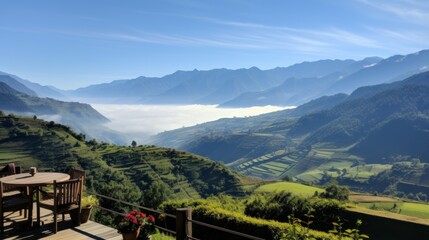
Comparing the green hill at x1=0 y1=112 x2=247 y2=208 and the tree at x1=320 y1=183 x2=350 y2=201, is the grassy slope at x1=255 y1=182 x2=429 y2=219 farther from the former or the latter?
the green hill at x1=0 y1=112 x2=247 y2=208

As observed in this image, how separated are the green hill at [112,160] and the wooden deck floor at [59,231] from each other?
91072 mm

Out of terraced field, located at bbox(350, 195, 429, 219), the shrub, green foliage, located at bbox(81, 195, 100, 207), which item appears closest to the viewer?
green foliage, located at bbox(81, 195, 100, 207)

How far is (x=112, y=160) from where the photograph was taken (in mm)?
122938

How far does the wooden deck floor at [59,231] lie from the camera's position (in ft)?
30.9

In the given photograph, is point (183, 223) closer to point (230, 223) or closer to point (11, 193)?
point (11, 193)

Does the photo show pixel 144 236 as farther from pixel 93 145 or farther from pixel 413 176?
pixel 413 176

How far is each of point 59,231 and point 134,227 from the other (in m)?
2.74

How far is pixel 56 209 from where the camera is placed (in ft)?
30.1

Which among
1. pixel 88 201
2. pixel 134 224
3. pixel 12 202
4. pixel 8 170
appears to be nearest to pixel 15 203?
pixel 12 202

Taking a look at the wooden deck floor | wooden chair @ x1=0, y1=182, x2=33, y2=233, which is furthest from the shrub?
wooden chair @ x1=0, y1=182, x2=33, y2=233

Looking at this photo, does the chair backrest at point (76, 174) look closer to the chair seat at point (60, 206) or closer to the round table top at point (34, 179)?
the round table top at point (34, 179)

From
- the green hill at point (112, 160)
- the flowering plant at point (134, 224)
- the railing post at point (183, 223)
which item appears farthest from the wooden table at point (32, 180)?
the green hill at point (112, 160)

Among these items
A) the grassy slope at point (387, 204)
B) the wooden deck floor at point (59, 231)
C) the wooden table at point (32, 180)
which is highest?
the wooden table at point (32, 180)

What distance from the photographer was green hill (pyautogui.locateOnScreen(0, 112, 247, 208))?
10925 cm
